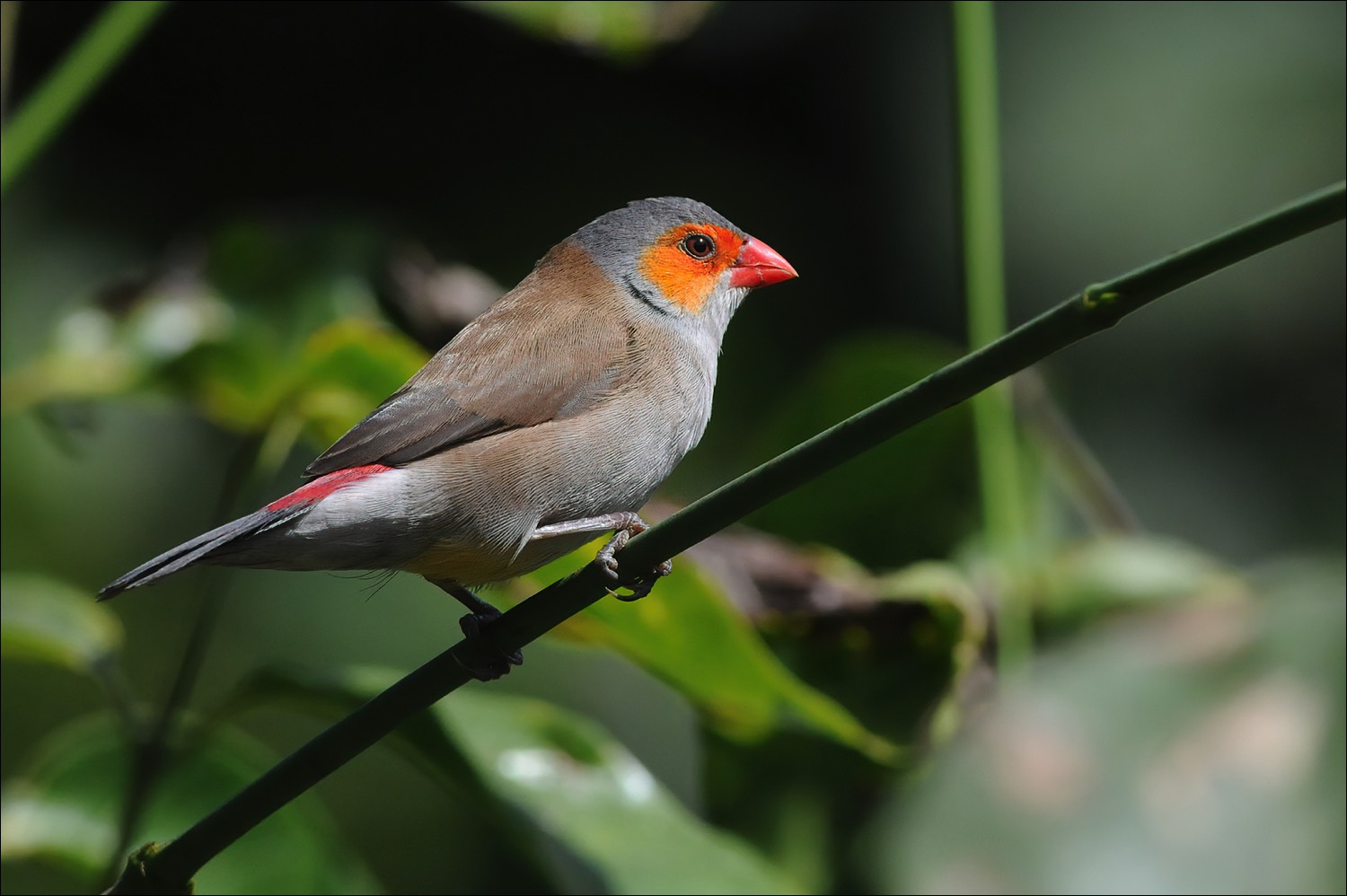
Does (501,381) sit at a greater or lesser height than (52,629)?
greater

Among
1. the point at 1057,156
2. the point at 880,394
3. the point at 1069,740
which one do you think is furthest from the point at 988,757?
the point at 1057,156

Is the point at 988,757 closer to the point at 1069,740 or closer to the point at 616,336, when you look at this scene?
the point at 1069,740

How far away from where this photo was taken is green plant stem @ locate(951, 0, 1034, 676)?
2.54 m

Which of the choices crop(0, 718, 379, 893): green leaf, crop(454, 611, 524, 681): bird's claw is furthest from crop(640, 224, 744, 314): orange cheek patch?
crop(0, 718, 379, 893): green leaf

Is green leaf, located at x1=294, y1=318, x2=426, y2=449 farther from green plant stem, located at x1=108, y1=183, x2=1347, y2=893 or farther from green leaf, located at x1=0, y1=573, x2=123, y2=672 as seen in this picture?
green plant stem, located at x1=108, y1=183, x2=1347, y2=893

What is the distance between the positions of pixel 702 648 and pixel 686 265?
3.16 ft

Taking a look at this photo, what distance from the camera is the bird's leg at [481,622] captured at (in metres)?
2.33

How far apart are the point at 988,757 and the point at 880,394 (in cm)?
84

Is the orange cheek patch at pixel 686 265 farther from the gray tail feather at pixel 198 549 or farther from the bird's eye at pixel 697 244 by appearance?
the gray tail feather at pixel 198 549

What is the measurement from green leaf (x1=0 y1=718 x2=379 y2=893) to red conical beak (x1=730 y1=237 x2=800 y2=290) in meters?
1.41

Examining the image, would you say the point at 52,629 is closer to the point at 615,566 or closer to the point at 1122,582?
the point at 615,566

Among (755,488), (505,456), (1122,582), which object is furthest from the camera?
(1122,582)

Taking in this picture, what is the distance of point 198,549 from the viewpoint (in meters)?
1.89

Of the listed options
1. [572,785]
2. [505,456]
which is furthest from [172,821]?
[505,456]
